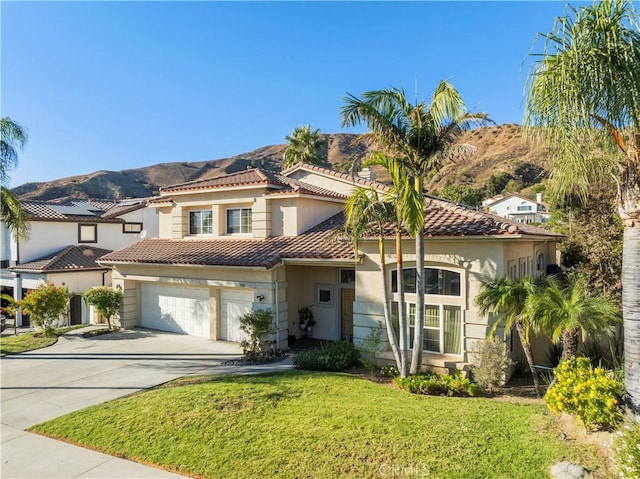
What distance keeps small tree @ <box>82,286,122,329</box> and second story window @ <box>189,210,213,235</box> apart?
4294 mm

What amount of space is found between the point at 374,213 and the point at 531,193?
257 feet

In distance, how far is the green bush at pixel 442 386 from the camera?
10.2m

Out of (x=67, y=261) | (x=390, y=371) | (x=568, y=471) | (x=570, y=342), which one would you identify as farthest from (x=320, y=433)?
(x=67, y=261)

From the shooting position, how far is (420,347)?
431 inches

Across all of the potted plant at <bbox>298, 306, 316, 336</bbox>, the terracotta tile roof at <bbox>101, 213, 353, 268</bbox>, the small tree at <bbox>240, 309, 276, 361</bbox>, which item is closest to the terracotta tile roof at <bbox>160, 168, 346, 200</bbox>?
the terracotta tile roof at <bbox>101, 213, 353, 268</bbox>

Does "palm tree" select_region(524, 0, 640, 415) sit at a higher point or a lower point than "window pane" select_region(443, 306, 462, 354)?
higher

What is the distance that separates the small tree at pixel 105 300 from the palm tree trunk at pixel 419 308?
45.2 ft

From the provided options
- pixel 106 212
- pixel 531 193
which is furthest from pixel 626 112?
pixel 531 193

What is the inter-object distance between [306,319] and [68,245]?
813 inches

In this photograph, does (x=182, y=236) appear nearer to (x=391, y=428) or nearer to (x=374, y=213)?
(x=374, y=213)

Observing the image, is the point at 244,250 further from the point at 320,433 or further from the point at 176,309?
the point at 320,433

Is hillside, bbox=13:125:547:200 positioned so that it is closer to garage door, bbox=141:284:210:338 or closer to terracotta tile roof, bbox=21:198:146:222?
terracotta tile roof, bbox=21:198:146:222

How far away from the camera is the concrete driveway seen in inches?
279

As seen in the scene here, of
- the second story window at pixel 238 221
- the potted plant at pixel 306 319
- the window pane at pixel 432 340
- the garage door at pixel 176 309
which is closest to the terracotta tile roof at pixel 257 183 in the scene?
the second story window at pixel 238 221
